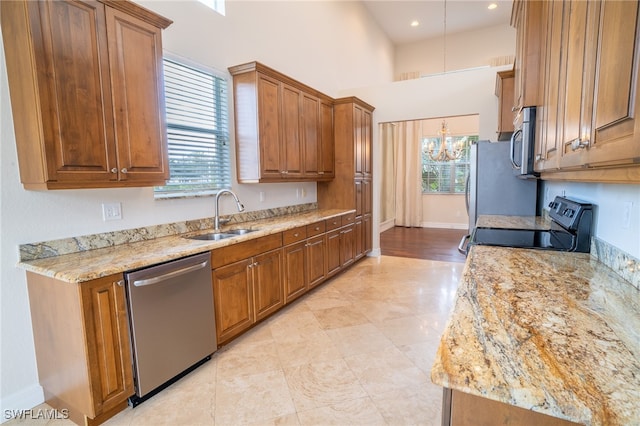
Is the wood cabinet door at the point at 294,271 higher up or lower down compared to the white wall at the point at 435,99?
lower down

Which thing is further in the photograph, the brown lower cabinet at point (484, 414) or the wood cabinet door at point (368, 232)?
the wood cabinet door at point (368, 232)

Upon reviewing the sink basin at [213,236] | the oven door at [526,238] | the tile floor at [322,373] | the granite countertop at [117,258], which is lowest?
the tile floor at [322,373]

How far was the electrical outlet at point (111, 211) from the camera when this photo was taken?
2.30m

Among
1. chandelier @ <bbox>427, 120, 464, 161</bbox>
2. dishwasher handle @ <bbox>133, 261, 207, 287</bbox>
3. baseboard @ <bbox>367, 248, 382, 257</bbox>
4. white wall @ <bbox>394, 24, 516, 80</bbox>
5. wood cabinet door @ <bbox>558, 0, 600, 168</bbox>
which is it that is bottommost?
baseboard @ <bbox>367, 248, 382, 257</bbox>

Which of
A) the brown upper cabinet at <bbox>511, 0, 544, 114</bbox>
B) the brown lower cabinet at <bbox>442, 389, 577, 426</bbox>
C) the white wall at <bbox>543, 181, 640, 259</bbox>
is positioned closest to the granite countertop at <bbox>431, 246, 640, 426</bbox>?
the brown lower cabinet at <bbox>442, 389, 577, 426</bbox>

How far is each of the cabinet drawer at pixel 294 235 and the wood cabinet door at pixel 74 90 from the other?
1.60 metres

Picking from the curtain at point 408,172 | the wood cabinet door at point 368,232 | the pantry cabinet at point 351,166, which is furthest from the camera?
the curtain at point 408,172

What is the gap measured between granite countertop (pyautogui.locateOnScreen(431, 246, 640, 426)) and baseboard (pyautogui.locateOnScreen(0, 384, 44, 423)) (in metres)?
2.49

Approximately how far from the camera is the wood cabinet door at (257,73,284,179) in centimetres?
328

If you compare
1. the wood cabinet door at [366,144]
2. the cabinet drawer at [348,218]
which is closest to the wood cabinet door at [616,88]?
the cabinet drawer at [348,218]

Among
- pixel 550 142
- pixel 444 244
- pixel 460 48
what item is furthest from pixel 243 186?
pixel 460 48

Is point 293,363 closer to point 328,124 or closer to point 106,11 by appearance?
point 106,11

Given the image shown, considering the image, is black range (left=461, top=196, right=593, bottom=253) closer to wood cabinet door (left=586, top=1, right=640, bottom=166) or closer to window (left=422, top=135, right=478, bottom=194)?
wood cabinet door (left=586, top=1, right=640, bottom=166)

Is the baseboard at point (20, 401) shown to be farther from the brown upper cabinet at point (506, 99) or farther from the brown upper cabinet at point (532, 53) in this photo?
the brown upper cabinet at point (506, 99)
